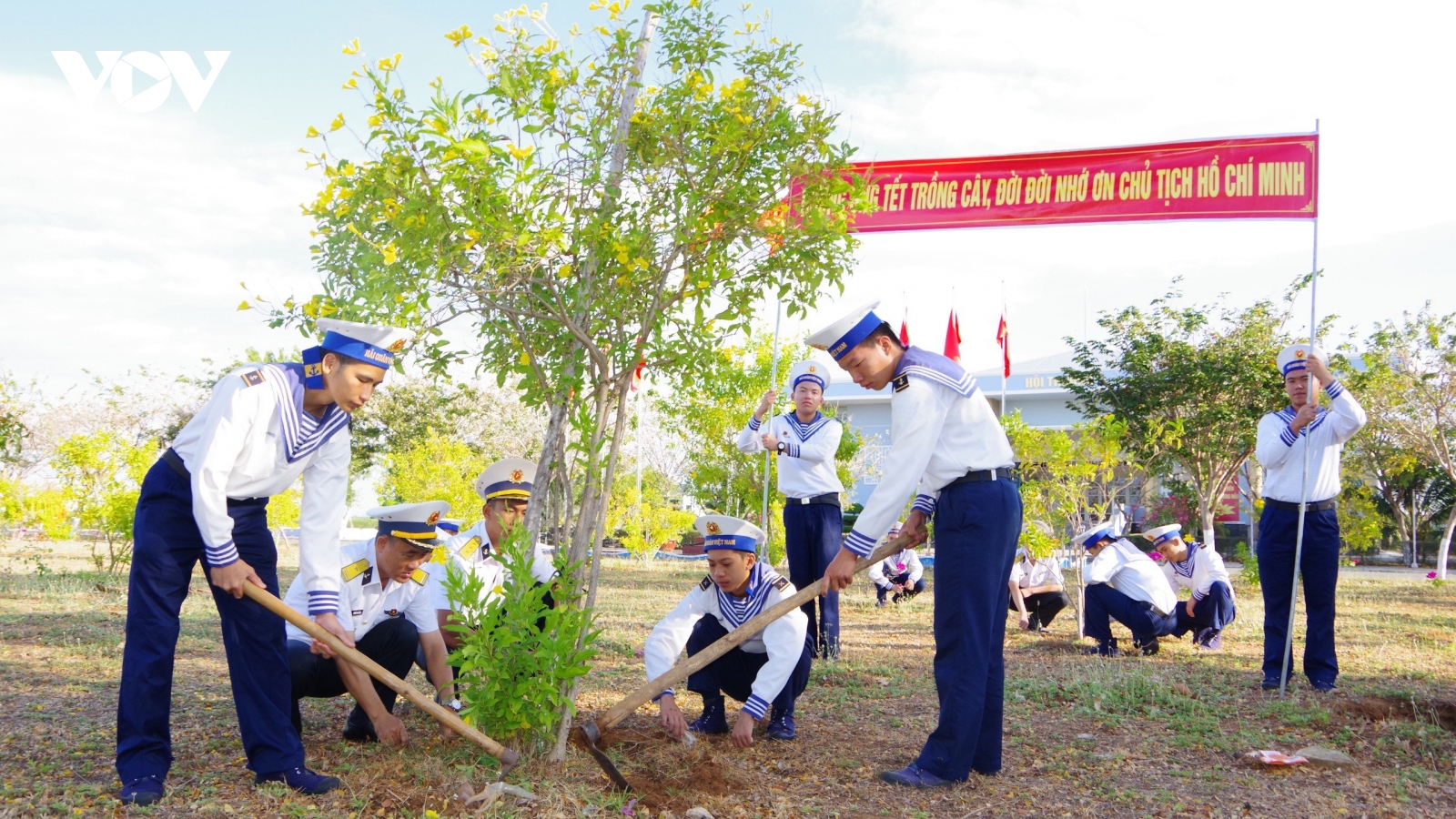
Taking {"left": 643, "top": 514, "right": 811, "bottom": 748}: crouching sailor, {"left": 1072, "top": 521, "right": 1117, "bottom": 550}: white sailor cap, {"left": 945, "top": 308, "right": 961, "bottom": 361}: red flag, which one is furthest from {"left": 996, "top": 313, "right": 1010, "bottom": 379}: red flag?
{"left": 643, "top": 514, "right": 811, "bottom": 748}: crouching sailor

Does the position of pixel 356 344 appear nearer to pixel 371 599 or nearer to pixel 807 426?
pixel 371 599

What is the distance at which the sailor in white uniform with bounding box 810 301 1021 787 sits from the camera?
12.0ft

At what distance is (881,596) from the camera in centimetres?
1080

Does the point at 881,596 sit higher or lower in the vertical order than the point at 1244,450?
lower

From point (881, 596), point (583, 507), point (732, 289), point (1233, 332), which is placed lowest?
point (881, 596)

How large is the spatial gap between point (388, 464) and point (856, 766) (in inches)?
572

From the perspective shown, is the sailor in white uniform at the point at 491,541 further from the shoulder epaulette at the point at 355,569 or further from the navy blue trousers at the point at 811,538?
the navy blue trousers at the point at 811,538

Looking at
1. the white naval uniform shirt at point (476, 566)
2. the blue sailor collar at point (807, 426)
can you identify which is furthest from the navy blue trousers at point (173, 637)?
the blue sailor collar at point (807, 426)

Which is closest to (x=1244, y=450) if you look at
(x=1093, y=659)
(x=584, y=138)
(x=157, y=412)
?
(x=1093, y=659)

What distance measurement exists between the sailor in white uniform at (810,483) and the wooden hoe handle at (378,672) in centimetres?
283

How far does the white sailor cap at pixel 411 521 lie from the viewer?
4.06 metres

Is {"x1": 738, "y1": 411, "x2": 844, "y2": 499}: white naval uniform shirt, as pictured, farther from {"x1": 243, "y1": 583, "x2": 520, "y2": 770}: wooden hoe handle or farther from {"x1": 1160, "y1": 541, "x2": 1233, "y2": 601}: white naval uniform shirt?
{"x1": 243, "y1": 583, "x2": 520, "y2": 770}: wooden hoe handle

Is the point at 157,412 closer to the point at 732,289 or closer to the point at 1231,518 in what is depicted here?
the point at 732,289

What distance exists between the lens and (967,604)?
145 inches
